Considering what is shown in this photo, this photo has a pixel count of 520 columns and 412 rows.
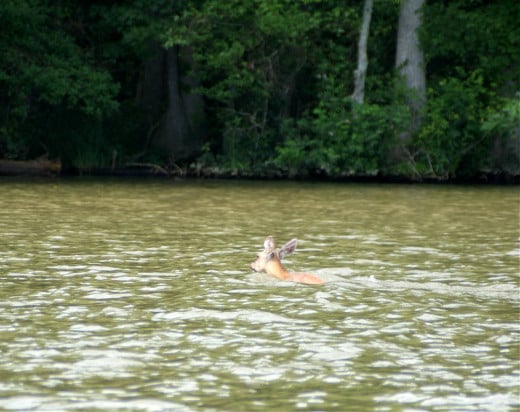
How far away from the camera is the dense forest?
3909 cm

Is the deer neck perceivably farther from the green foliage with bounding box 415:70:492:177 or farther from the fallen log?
the fallen log

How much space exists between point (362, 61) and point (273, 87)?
3.58 metres

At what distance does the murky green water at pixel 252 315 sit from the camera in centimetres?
845

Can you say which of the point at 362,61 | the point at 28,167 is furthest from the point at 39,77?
the point at 362,61

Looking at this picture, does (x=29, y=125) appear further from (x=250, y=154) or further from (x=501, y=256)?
(x=501, y=256)

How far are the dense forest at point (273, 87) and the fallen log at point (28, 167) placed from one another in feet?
4.07

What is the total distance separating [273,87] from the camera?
41531mm

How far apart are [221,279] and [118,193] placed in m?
16.6

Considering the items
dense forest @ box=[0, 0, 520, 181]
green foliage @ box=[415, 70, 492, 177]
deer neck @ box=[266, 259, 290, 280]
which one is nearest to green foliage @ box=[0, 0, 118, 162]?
dense forest @ box=[0, 0, 520, 181]

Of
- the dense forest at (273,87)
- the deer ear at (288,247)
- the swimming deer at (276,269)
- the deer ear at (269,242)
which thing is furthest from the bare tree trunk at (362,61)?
the deer ear at (288,247)

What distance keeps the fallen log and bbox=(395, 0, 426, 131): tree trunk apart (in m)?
12.8

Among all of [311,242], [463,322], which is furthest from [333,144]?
[463,322]

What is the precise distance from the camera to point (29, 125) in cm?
4247

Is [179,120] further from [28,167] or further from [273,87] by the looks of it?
[28,167]
